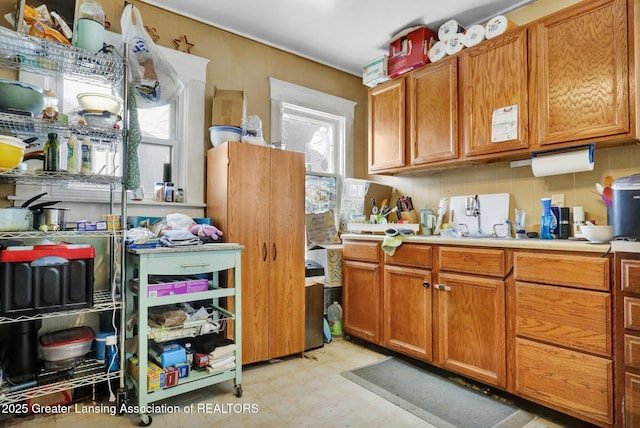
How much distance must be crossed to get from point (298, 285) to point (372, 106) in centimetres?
182

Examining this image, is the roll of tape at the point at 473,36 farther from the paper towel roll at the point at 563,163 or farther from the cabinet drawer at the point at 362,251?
the cabinet drawer at the point at 362,251

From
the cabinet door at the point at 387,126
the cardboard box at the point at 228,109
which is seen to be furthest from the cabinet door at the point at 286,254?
the cabinet door at the point at 387,126

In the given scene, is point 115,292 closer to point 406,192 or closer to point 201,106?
point 201,106

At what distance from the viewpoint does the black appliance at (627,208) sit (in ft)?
5.62

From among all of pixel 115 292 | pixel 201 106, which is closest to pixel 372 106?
pixel 201 106

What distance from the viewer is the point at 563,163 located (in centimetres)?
219

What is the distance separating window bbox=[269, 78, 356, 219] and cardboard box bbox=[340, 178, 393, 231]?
10 cm

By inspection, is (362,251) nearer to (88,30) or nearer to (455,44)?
(455,44)

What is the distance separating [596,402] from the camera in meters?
1.71

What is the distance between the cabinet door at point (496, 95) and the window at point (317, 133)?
4.60 ft

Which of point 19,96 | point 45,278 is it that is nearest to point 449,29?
point 19,96

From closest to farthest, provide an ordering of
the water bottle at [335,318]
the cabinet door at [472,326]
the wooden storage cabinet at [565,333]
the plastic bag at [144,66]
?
1. the wooden storage cabinet at [565,333]
2. the cabinet door at [472,326]
3. the plastic bag at [144,66]
4. the water bottle at [335,318]

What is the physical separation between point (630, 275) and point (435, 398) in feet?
4.05

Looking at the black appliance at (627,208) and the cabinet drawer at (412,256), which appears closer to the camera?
the black appliance at (627,208)
